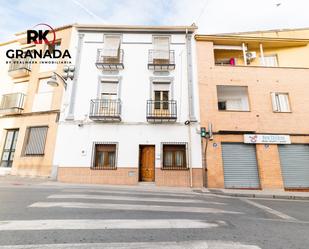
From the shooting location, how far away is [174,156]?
36.6ft

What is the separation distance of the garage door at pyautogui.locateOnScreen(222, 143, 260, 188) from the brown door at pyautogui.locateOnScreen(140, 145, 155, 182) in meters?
4.30

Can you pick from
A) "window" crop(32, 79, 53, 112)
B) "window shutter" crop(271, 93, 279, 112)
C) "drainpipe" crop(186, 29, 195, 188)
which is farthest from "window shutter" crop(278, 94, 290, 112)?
"window" crop(32, 79, 53, 112)

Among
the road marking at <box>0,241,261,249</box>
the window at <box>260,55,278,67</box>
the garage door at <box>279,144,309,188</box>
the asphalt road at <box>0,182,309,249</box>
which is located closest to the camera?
the road marking at <box>0,241,261,249</box>

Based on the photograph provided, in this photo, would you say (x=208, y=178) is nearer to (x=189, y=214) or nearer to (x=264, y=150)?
(x=264, y=150)

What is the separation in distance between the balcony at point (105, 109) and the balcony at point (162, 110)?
1977mm

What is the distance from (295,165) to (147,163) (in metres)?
8.86

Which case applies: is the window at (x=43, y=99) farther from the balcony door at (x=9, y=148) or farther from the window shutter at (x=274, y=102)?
the window shutter at (x=274, y=102)

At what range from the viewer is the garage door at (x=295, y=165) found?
1051 centimetres

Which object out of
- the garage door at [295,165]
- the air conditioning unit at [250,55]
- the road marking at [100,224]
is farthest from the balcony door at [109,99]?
the garage door at [295,165]

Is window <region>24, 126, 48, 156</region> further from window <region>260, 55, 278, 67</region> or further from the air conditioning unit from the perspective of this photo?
window <region>260, 55, 278, 67</region>

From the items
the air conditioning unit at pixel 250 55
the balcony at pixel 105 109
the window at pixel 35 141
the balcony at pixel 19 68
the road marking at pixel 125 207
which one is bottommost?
the road marking at pixel 125 207

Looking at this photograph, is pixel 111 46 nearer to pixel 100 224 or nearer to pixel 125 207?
pixel 125 207

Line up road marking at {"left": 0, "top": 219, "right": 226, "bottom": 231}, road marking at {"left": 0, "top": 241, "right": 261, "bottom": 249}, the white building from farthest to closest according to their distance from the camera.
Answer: the white building
road marking at {"left": 0, "top": 219, "right": 226, "bottom": 231}
road marking at {"left": 0, "top": 241, "right": 261, "bottom": 249}

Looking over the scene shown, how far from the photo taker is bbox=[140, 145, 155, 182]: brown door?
35.8 ft
